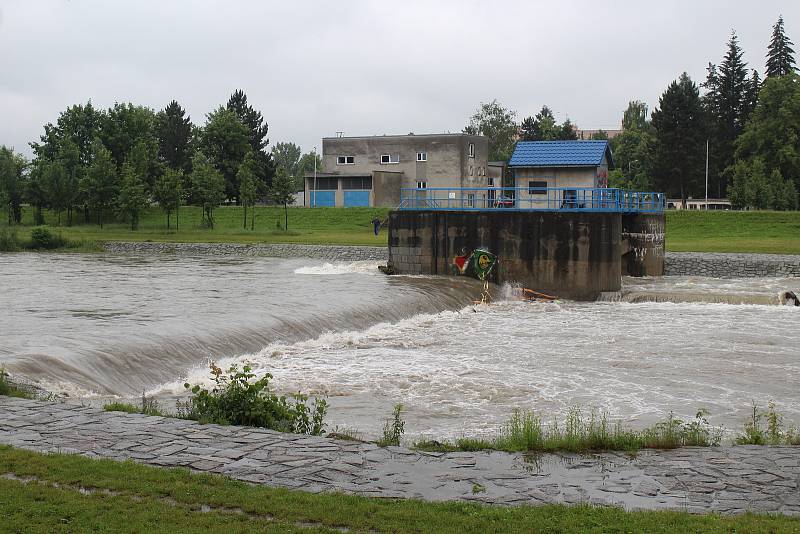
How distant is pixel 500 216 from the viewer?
119ft

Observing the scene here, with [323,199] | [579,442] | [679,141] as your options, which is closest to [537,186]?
[579,442]

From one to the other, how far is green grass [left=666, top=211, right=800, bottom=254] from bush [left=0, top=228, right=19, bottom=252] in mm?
38192

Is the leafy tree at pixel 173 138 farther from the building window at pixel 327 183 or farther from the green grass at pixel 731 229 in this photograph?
the green grass at pixel 731 229

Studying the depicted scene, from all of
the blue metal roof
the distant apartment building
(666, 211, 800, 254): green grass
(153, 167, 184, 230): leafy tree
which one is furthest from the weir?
the distant apartment building

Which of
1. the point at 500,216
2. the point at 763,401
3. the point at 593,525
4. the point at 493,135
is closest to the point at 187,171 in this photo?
the point at 493,135

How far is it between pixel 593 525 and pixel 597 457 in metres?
3.00

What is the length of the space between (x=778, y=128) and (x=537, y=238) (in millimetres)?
48159

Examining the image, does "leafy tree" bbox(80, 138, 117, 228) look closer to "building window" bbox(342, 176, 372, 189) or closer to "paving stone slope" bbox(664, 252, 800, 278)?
"building window" bbox(342, 176, 372, 189)

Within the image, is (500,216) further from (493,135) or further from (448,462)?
(493,135)

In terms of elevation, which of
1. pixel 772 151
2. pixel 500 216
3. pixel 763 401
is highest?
pixel 772 151

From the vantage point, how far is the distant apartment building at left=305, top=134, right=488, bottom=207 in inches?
2953

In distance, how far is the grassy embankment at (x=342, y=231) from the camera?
165 feet

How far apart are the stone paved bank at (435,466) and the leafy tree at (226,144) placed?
7314 centimetres

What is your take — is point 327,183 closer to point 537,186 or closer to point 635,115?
point 537,186
